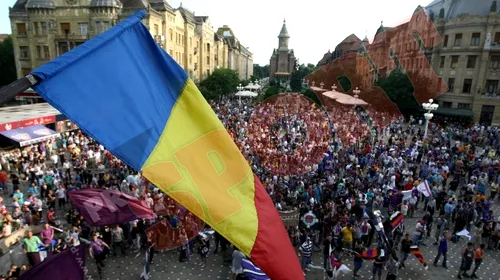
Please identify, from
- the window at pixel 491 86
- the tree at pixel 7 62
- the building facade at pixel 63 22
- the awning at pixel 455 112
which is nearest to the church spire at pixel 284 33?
the building facade at pixel 63 22

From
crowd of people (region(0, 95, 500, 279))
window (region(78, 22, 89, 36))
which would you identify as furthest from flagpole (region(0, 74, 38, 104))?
window (region(78, 22, 89, 36))

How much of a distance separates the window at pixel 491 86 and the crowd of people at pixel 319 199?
22.3 meters

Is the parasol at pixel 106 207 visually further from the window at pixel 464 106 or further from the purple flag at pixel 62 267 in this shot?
the window at pixel 464 106

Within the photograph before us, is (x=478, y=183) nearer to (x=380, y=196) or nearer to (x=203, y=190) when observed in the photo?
(x=380, y=196)

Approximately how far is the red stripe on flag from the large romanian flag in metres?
0.01

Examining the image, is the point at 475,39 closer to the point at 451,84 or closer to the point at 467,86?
the point at 467,86

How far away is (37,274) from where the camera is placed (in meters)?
5.32

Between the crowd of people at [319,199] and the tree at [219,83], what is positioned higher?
the tree at [219,83]

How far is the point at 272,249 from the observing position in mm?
3746

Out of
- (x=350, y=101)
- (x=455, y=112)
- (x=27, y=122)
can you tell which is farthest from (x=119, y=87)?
(x=455, y=112)

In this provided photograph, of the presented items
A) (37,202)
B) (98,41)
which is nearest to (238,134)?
(37,202)

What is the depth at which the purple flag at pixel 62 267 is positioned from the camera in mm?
5320

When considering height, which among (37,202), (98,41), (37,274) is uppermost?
(98,41)

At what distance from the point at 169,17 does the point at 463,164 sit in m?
39.1
